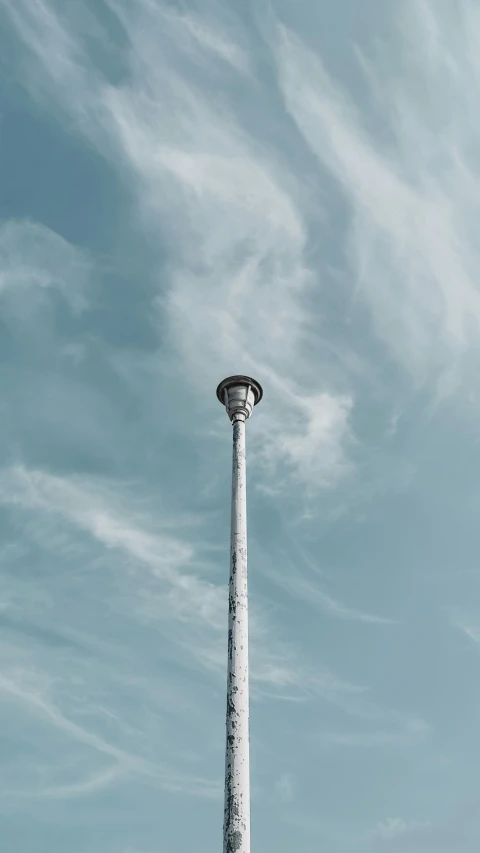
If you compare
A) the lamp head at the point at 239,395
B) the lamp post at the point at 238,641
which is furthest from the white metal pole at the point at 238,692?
the lamp head at the point at 239,395

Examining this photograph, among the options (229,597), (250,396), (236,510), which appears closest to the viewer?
(229,597)

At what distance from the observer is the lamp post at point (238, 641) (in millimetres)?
14344

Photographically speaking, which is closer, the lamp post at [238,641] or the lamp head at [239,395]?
the lamp post at [238,641]

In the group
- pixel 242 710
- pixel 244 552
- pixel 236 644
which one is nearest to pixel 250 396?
pixel 244 552

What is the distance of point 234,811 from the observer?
14.3 m

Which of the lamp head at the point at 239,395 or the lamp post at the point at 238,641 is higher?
the lamp head at the point at 239,395

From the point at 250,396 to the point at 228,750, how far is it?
9163mm

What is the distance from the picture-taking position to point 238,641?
53.7ft

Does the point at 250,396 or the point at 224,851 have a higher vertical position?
the point at 250,396

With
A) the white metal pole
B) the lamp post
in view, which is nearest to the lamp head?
the lamp post

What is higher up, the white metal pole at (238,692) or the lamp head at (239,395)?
the lamp head at (239,395)

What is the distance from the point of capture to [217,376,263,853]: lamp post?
565 inches

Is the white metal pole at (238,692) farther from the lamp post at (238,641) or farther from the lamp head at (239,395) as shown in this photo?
the lamp head at (239,395)

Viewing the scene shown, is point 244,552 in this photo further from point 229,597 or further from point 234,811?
point 234,811
